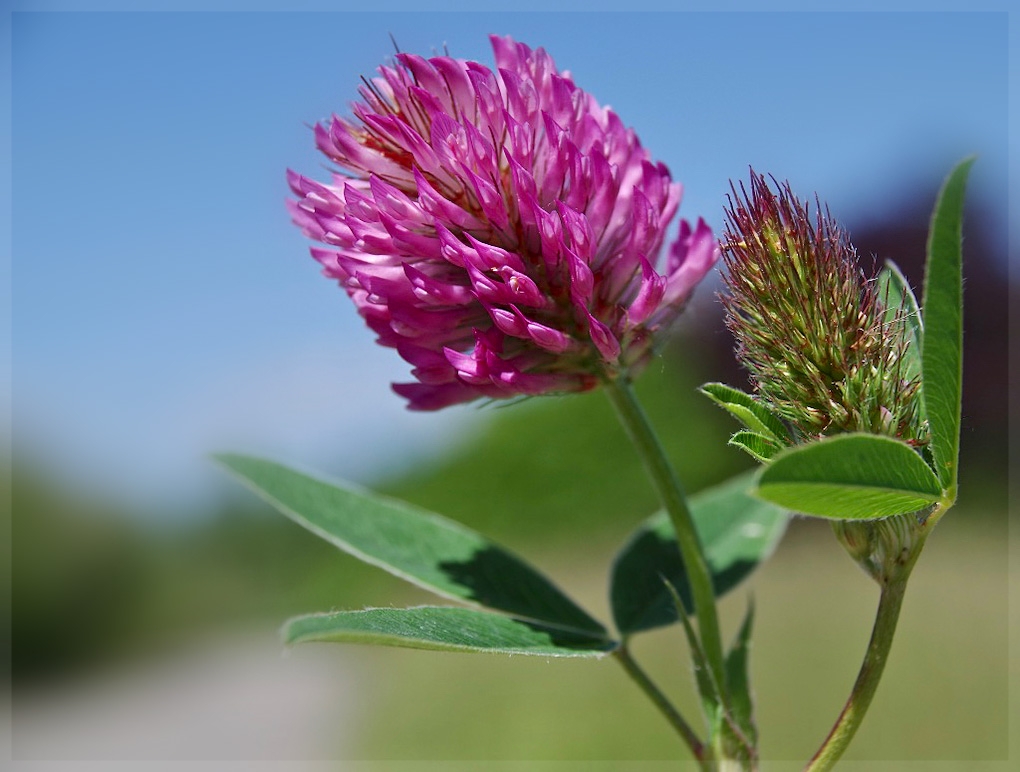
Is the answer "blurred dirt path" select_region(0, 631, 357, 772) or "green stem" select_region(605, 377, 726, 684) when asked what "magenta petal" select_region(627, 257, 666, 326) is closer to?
"green stem" select_region(605, 377, 726, 684)

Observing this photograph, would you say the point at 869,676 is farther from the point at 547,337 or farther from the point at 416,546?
the point at 416,546

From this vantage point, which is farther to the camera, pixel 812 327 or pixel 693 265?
pixel 693 265

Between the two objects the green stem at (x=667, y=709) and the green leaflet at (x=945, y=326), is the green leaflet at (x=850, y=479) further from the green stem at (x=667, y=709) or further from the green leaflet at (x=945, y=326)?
the green stem at (x=667, y=709)

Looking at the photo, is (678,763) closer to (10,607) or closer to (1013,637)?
(1013,637)

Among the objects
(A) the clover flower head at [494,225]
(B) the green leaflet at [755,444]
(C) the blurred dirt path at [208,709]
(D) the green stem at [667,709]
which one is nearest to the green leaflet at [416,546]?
(D) the green stem at [667,709]

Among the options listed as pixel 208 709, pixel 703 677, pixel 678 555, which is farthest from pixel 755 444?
pixel 208 709

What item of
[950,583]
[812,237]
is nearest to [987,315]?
[950,583]
